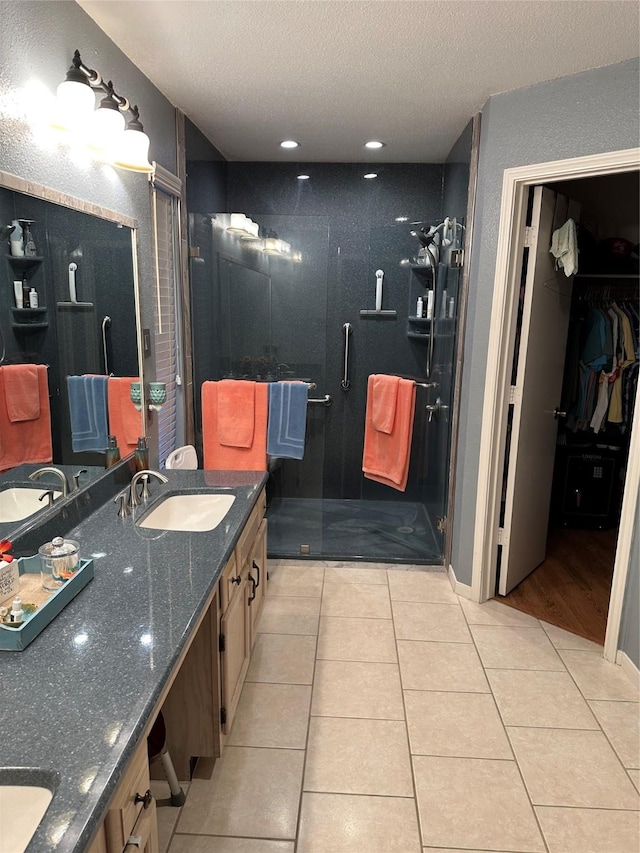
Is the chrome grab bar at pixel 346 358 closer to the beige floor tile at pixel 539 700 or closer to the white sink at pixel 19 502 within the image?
the beige floor tile at pixel 539 700

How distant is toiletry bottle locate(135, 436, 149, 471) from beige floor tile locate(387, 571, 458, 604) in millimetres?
1526

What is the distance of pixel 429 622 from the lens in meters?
2.99

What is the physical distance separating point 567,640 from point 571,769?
867 millimetres

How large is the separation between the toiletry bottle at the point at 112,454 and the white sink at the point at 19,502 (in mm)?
446

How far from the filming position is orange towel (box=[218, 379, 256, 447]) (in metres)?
3.47

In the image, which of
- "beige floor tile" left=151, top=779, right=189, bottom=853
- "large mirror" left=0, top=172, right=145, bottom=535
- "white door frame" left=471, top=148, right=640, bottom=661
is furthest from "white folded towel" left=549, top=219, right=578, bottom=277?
"beige floor tile" left=151, top=779, right=189, bottom=853

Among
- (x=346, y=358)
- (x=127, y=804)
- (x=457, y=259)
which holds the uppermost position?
(x=457, y=259)

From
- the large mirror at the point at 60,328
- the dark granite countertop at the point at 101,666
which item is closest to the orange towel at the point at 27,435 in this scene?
the large mirror at the point at 60,328

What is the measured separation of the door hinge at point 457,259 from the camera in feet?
10.6

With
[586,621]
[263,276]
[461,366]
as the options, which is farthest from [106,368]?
[586,621]

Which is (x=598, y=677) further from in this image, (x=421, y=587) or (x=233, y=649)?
(x=233, y=649)

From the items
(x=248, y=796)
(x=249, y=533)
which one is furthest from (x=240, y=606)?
(x=248, y=796)

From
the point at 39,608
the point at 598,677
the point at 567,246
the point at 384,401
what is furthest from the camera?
the point at 384,401

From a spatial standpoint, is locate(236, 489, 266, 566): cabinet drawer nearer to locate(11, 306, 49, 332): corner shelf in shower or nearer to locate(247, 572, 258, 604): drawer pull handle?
locate(247, 572, 258, 604): drawer pull handle
